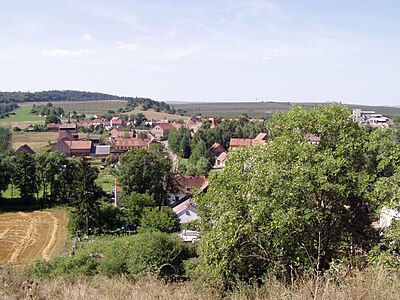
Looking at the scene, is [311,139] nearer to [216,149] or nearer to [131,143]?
[216,149]

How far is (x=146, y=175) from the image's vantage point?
28266 millimetres

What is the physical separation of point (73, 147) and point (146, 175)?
110 ft

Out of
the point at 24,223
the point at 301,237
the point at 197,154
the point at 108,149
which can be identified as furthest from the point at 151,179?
the point at 108,149

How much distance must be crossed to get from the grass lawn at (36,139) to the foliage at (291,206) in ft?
183

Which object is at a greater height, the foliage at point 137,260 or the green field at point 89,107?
the green field at point 89,107

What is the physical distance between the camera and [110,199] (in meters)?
32.3

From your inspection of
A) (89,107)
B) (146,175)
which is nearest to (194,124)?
(146,175)

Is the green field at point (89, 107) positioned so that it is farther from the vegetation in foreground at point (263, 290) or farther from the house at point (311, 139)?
the vegetation in foreground at point (263, 290)

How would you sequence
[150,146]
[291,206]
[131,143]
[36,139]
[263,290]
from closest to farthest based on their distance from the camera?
[263,290] < [291,206] < [150,146] < [131,143] < [36,139]

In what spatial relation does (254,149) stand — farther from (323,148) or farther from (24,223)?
(24,223)

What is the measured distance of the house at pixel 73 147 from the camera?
56375mm

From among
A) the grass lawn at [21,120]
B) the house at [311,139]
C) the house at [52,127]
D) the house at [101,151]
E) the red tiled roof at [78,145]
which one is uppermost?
the house at [311,139]

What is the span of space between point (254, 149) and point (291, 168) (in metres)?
1.34

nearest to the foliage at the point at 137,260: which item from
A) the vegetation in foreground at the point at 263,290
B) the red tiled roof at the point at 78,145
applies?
the vegetation in foreground at the point at 263,290
